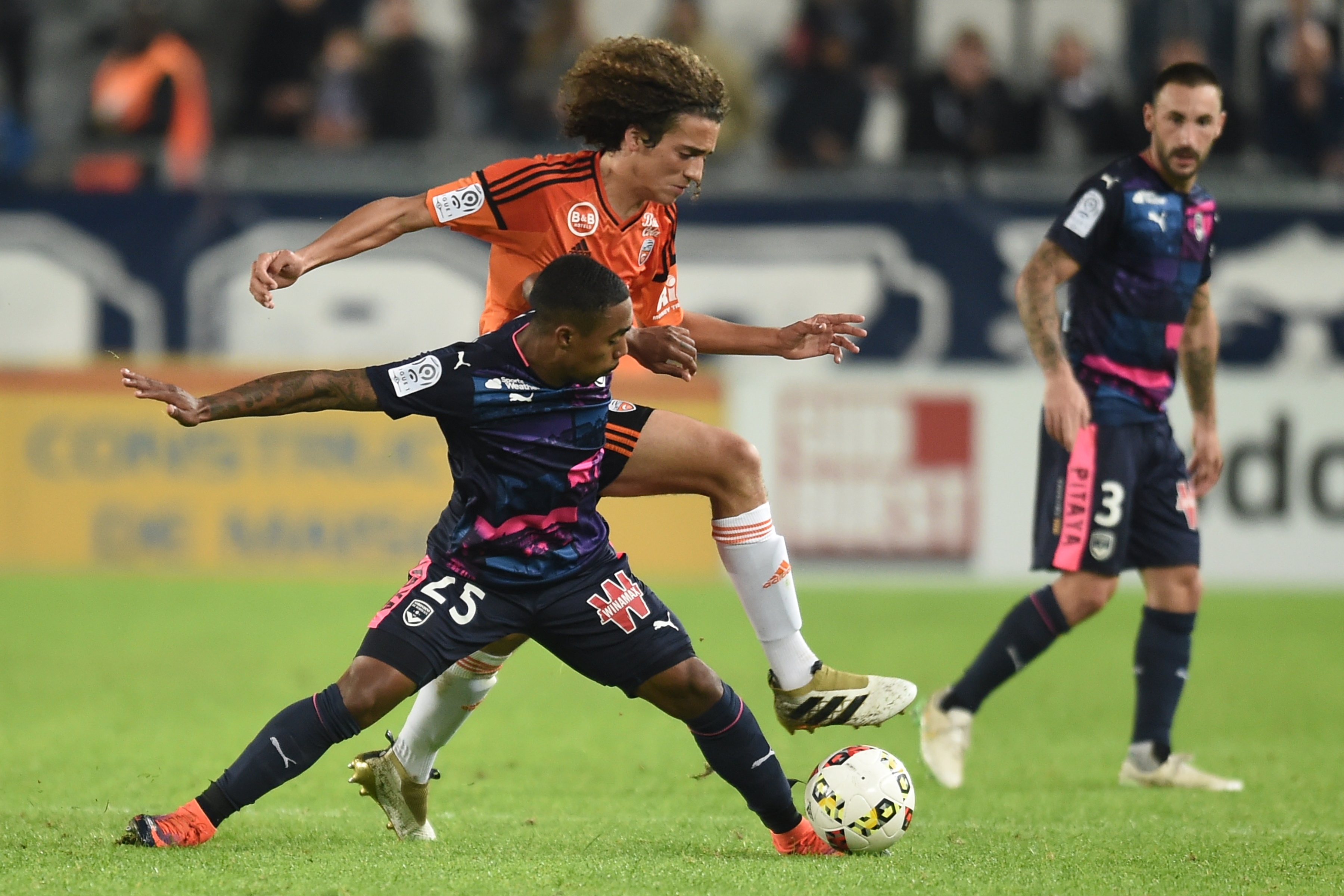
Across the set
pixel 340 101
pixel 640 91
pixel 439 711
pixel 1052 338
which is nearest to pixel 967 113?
pixel 340 101

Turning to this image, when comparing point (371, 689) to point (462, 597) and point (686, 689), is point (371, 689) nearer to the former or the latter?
point (462, 597)

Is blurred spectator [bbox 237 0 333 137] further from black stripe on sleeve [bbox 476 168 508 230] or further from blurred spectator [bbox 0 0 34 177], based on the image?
black stripe on sleeve [bbox 476 168 508 230]

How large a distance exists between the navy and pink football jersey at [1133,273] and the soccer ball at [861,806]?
2.10 metres

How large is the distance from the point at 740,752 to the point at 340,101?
33.6 feet

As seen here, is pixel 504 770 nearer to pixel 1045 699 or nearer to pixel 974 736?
pixel 974 736

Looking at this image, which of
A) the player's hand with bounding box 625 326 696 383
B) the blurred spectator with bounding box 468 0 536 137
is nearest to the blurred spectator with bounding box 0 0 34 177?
the blurred spectator with bounding box 468 0 536 137

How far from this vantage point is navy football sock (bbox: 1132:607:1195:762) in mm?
6684

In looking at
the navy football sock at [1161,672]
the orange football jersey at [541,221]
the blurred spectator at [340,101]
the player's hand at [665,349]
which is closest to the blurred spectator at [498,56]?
the blurred spectator at [340,101]

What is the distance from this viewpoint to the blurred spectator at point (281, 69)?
14.2 meters

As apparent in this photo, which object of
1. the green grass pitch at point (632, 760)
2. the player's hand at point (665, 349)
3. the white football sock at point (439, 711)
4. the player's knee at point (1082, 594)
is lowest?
the green grass pitch at point (632, 760)

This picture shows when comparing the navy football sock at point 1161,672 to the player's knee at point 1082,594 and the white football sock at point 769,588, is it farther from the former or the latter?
the white football sock at point 769,588

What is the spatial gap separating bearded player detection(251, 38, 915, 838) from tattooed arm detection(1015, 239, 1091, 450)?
1.25 meters

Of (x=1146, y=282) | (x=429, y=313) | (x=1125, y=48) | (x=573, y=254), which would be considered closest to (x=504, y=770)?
(x=573, y=254)

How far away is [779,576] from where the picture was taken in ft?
17.8
